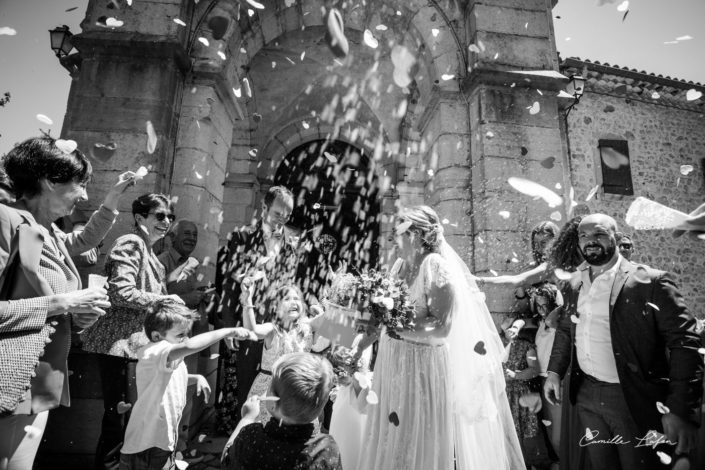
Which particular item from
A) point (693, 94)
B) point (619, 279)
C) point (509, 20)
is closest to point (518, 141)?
point (509, 20)

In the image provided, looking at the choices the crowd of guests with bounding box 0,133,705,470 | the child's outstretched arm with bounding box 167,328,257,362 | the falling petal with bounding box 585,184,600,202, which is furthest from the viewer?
the falling petal with bounding box 585,184,600,202

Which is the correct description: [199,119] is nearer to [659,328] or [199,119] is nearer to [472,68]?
[472,68]

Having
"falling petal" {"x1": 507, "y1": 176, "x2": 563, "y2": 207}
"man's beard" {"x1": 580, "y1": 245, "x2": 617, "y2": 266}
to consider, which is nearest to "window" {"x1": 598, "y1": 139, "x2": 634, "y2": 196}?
"falling petal" {"x1": 507, "y1": 176, "x2": 563, "y2": 207}

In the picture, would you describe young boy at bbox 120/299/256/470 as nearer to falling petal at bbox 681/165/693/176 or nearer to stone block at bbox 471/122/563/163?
stone block at bbox 471/122/563/163

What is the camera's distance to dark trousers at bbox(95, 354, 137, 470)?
2.08m

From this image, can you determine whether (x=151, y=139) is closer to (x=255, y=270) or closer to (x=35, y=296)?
(x=255, y=270)

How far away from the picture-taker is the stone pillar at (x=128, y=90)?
3734 mm

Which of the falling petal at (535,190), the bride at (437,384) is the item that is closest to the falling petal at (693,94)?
the falling petal at (535,190)

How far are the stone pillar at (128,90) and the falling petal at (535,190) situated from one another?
3823 millimetres

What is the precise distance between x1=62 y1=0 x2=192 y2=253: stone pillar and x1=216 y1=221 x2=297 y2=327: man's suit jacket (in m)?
1.38

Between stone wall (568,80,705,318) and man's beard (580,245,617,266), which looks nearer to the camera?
man's beard (580,245,617,266)

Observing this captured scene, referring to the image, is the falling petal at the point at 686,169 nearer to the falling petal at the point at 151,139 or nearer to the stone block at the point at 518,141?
the stone block at the point at 518,141

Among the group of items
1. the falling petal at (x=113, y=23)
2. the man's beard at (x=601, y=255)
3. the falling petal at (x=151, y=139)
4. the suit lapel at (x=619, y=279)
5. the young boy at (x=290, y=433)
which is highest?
the falling petal at (x=113, y=23)

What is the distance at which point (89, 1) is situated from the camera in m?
4.02
